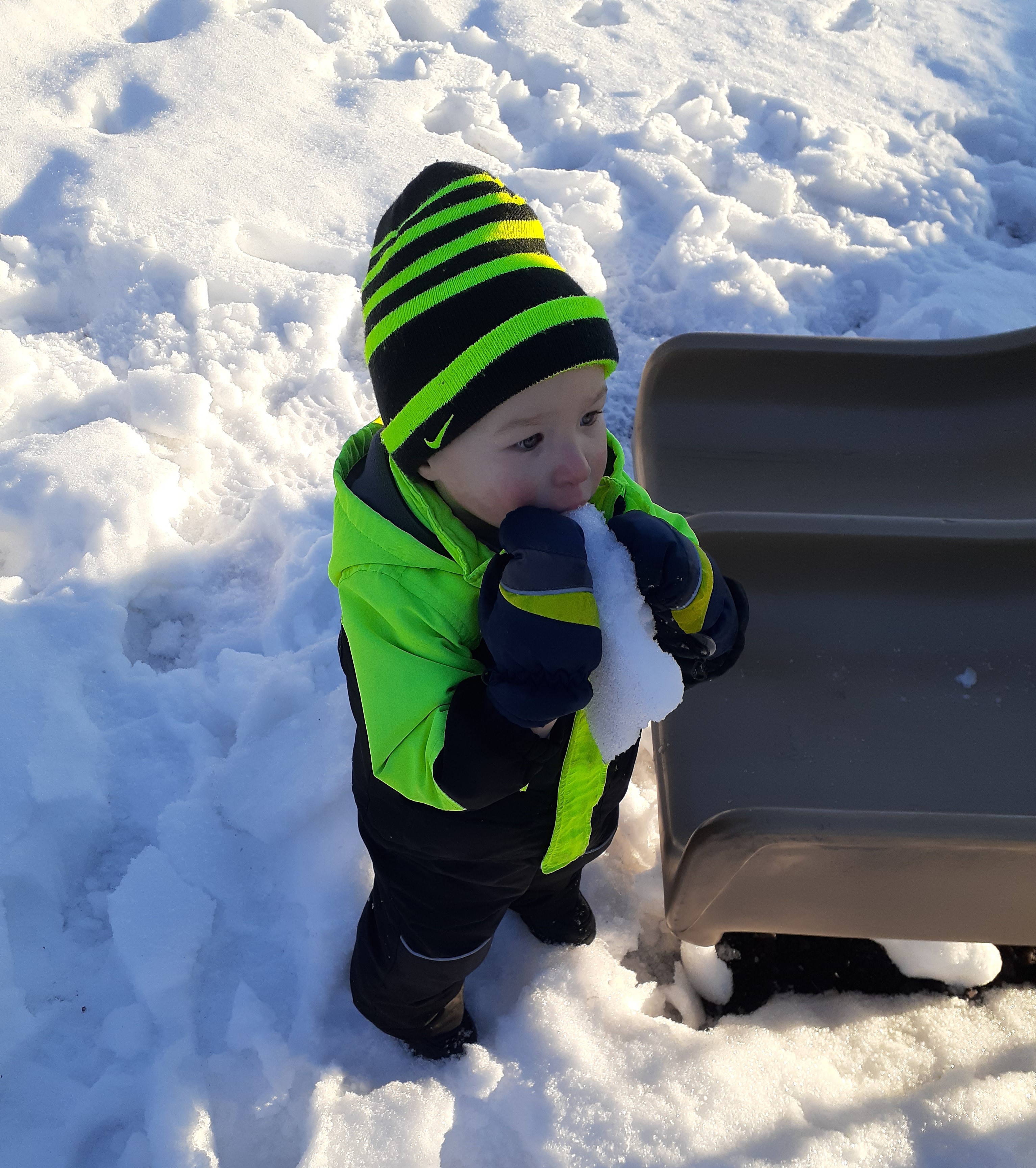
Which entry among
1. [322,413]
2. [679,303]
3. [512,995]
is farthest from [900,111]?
[512,995]

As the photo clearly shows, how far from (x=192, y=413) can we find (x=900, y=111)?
3.01m

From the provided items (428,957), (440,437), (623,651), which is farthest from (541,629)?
(428,957)

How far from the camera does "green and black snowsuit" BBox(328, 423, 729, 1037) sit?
943 millimetres

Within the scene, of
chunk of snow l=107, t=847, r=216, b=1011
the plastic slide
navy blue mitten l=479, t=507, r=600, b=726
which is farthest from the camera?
chunk of snow l=107, t=847, r=216, b=1011

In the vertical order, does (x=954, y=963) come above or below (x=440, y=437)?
below

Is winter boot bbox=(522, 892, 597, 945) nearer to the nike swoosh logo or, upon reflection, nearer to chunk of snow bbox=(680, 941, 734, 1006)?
chunk of snow bbox=(680, 941, 734, 1006)

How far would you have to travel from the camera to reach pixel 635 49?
3.48 metres

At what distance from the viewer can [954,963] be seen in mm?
1598

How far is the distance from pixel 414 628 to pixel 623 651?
0.24m

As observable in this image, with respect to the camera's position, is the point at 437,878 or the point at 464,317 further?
the point at 437,878

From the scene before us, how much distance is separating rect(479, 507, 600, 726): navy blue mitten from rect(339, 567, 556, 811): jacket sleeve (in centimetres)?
6

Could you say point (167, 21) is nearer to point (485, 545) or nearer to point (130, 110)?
point (130, 110)

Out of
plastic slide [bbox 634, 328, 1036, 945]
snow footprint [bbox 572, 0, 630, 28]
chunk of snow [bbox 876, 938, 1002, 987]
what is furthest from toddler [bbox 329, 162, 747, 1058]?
snow footprint [bbox 572, 0, 630, 28]

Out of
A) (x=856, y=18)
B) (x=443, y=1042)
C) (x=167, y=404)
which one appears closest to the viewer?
(x=443, y=1042)
